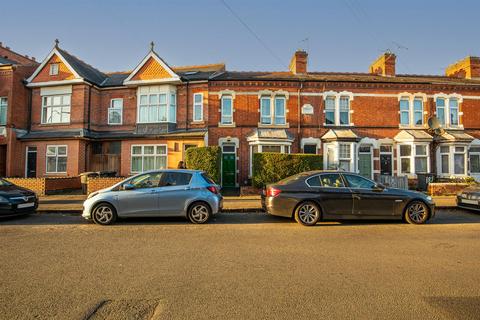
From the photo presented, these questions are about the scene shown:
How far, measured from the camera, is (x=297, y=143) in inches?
743

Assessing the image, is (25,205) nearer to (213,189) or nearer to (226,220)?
(213,189)

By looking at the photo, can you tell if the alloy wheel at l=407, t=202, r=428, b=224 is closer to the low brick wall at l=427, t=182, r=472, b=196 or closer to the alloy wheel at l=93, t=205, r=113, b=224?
the low brick wall at l=427, t=182, r=472, b=196

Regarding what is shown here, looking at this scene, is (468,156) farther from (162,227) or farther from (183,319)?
(183,319)

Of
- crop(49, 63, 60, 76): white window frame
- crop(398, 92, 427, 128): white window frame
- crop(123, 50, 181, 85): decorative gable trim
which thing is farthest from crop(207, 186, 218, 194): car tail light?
crop(49, 63, 60, 76): white window frame

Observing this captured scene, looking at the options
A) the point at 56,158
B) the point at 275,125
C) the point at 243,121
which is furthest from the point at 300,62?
the point at 56,158

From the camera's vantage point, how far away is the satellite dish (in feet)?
62.3

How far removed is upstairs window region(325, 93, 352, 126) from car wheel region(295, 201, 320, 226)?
12.3m

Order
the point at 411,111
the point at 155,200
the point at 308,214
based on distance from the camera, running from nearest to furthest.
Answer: the point at 308,214
the point at 155,200
the point at 411,111

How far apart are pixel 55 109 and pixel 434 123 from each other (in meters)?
25.7

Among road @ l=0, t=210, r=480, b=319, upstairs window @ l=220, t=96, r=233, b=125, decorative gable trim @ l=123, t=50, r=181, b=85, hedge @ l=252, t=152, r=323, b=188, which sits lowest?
road @ l=0, t=210, r=480, b=319

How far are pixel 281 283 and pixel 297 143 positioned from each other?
15346 mm

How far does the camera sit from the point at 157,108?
19.4 meters

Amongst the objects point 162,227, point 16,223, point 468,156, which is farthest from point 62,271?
point 468,156

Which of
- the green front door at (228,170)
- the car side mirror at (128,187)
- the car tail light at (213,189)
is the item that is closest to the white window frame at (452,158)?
the green front door at (228,170)
